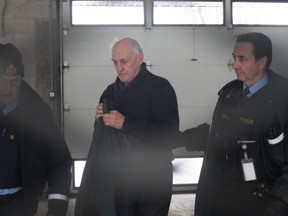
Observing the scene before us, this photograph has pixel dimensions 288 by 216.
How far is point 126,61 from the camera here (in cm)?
278

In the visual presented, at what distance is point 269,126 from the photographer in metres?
2.43

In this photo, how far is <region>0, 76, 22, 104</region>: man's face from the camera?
2434 mm

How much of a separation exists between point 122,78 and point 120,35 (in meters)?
2.71

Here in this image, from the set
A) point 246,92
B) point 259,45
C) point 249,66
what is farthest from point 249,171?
point 259,45

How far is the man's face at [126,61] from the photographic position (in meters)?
2.77

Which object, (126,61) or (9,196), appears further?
(126,61)

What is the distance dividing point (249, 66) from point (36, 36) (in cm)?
378

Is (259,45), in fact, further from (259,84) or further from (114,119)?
(114,119)

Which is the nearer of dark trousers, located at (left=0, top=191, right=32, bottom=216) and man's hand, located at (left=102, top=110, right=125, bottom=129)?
dark trousers, located at (left=0, top=191, right=32, bottom=216)

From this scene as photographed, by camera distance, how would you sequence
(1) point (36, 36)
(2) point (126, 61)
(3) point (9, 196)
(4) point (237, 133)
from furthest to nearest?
(1) point (36, 36), (2) point (126, 61), (4) point (237, 133), (3) point (9, 196)

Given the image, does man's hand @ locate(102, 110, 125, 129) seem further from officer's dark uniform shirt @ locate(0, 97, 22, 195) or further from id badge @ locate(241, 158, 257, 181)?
id badge @ locate(241, 158, 257, 181)

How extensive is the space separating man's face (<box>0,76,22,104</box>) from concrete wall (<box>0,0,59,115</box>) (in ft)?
10.5

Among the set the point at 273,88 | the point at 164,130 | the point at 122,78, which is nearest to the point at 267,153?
the point at 273,88

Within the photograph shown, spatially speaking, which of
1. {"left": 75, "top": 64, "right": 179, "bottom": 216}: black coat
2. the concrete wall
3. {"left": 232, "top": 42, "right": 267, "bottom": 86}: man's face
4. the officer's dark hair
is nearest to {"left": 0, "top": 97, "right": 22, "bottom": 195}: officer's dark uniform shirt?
{"left": 75, "top": 64, "right": 179, "bottom": 216}: black coat
